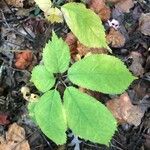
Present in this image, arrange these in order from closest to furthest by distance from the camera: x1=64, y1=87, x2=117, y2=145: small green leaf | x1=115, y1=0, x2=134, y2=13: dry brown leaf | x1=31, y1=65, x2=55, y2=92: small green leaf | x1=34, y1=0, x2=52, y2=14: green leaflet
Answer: x1=64, y1=87, x2=117, y2=145: small green leaf, x1=31, y1=65, x2=55, y2=92: small green leaf, x1=34, y1=0, x2=52, y2=14: green leaflet, x1=115, y1=0, x2=134, y2=13: dry brown leaf

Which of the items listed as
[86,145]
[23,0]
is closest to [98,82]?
[86,145]

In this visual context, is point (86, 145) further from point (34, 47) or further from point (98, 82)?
point (34, 47)

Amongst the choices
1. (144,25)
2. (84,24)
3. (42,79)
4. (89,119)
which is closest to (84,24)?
(84,24)

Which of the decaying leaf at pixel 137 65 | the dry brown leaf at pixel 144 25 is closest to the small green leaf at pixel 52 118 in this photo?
the decaying leaf at pixel 137 65

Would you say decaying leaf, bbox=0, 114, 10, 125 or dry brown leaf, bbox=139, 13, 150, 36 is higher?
dry brown leaf, bbox=139, 13, 150, 36

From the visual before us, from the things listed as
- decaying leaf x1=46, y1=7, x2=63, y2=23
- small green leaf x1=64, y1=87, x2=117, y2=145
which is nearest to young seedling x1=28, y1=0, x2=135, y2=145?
small green leaf x1=64, y1=87, x2=117, y2=145

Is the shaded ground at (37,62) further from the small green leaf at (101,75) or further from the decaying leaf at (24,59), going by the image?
the small green leaf at (101,75)

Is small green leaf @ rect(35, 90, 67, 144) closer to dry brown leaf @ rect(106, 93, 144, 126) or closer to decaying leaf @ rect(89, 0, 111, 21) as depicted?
dry brown leaf @ rect(106, 93, 144, 126)

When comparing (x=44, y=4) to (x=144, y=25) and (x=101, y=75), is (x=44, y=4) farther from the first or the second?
(x=144, y=25)
